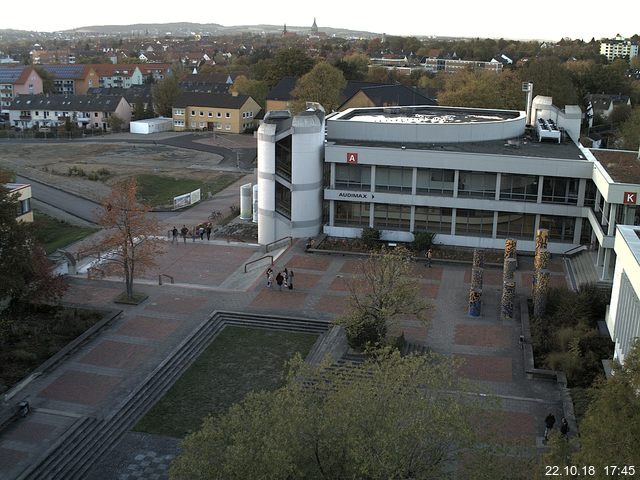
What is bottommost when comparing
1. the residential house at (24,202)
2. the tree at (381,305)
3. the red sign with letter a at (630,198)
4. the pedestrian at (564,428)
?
the pedestrian at (564,428)

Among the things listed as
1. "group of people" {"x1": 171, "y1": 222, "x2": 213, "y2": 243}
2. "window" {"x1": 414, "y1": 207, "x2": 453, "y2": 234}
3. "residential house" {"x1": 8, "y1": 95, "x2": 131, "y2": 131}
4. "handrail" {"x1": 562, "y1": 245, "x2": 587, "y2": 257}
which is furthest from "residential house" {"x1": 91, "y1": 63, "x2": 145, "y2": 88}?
"handrail" {"x1": 562, "y1": 245, "x2": 587, "y2": 257}

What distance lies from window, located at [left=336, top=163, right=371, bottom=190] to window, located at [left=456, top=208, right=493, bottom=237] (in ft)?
18.7

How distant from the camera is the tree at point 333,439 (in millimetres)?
13062

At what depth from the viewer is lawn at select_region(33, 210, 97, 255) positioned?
44.6 m

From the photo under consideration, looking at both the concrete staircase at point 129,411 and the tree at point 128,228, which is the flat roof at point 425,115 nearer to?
the tree at point 128,228

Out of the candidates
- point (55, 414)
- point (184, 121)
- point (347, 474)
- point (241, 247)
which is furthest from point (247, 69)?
point (347, 474)

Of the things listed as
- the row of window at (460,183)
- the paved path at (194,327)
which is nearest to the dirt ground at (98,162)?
the paved path at (194,327)

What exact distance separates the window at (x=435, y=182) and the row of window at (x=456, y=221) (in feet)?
3.28

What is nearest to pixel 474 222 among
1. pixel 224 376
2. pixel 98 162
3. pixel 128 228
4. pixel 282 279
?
pixel 282 279

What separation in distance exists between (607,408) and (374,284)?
50.7ft

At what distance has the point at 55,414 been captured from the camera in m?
23.2

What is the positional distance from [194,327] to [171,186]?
120 ft

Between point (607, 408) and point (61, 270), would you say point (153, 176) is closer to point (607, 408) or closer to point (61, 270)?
point (61, 270)

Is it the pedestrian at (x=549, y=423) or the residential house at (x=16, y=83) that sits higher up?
the residential house at (x=16, y=83)
